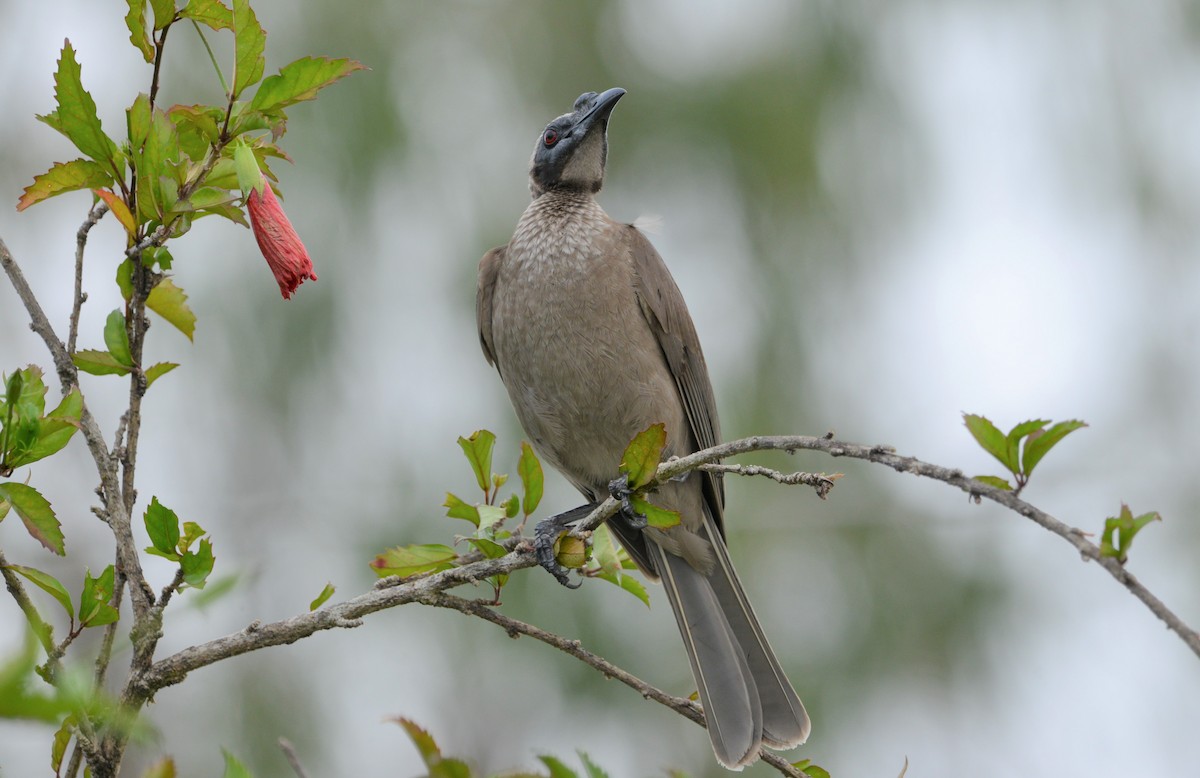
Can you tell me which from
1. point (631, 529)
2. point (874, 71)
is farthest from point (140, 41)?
point (874, 71)

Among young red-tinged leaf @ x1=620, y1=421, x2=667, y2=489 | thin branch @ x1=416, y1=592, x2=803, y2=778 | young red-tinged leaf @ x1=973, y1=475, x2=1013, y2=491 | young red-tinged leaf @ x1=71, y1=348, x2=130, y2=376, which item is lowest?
thin branch @ x1=416, y1=592, x2=803, y2=778

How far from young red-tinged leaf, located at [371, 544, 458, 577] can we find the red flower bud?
2.01ft

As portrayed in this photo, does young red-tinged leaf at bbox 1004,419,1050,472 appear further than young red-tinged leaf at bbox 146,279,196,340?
No

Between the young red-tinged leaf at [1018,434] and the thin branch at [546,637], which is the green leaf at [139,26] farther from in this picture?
the young red-tinged leaf at [1018,434]

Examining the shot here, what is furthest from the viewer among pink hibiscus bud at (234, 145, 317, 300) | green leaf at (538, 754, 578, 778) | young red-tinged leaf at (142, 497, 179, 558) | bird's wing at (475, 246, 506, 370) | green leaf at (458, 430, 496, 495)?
bird's wing at (475, 246, 506, 370)

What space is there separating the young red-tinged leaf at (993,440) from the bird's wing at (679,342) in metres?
2.38

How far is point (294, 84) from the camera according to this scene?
1.98 meters

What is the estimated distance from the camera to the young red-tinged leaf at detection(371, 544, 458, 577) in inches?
96.3

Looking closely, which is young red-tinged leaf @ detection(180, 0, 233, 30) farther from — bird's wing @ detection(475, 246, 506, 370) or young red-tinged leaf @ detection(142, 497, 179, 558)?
bird's wing @ detection(475, 246, 506, 370)

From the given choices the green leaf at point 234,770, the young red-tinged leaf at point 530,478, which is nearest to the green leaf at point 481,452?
the young red-tinged leaf at point 530,478

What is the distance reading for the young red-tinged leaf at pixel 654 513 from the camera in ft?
7.18

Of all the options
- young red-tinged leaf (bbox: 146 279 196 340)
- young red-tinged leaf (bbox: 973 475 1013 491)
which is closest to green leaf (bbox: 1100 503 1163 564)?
young red-tinged leaf (bbox: 973 475 1013 491)

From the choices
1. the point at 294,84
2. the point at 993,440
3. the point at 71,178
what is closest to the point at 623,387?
the point at 294,84

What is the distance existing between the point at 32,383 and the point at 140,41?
593 mm
